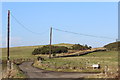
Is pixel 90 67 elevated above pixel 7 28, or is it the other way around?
pixel 7 28

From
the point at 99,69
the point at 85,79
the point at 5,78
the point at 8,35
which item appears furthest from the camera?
the point at 8,35

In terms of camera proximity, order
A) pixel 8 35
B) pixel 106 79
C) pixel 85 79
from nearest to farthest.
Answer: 1. pixel 106 79
2. pixel 85 79
3. pixel 8 35

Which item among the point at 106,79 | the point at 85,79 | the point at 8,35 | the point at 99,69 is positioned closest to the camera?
the point at 106,79

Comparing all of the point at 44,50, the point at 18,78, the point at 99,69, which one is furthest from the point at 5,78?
the point at 44,50

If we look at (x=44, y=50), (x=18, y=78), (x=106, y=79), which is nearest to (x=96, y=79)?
(x=106, y=79)

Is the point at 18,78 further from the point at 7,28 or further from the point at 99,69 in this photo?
the point at 7,28

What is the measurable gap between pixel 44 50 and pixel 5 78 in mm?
66800

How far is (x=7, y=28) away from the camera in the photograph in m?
35.5

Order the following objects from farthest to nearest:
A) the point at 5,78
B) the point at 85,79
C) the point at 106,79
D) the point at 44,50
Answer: the point at 44,50 → the point at 5,78 → the point at 85,79 → the point at 106,79

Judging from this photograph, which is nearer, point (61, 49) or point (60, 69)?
point (60, 69)

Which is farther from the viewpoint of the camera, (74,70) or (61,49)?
(61,49)

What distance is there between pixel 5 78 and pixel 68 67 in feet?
35.1

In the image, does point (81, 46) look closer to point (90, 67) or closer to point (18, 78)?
point (90, 67)

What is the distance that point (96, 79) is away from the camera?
19.6 m
